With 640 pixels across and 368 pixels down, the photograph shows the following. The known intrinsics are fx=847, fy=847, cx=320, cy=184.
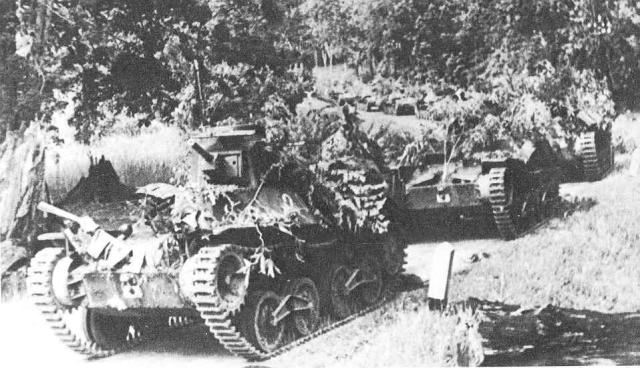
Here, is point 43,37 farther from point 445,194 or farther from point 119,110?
point 445,194

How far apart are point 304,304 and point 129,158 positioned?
1.66 meters

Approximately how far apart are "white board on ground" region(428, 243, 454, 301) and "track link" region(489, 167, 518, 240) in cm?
54

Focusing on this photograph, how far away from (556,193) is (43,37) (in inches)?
152

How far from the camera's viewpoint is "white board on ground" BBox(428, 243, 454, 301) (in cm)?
559

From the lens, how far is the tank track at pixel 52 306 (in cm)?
591

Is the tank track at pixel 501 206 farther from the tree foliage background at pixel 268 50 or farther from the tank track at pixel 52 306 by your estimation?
the tank track at pixel 52 306

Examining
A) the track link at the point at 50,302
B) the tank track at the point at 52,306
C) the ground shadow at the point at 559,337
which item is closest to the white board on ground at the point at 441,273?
the ground shadow at the point at 559,337

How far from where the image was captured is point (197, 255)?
5.40 metres

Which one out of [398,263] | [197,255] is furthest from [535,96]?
[197,255]

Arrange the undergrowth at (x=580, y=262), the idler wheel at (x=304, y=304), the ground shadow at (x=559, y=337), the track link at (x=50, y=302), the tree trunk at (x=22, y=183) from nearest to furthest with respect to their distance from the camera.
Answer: the ground shadow at (x=559, y=337), the undergrowth at (x=580, y=262), the track link at (x=50, y=302), the idler wheel at (x=304, y=304), the tree trunk at (x=22, y=183)

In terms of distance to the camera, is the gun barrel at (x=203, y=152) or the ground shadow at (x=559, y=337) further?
the gun barrel at (x=203, y=152)

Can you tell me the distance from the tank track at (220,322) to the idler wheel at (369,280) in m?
0.89

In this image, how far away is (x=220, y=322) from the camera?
5434 millimetres

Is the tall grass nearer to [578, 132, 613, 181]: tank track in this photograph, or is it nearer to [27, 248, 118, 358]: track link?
[27, 248, 118, 358]: track link
